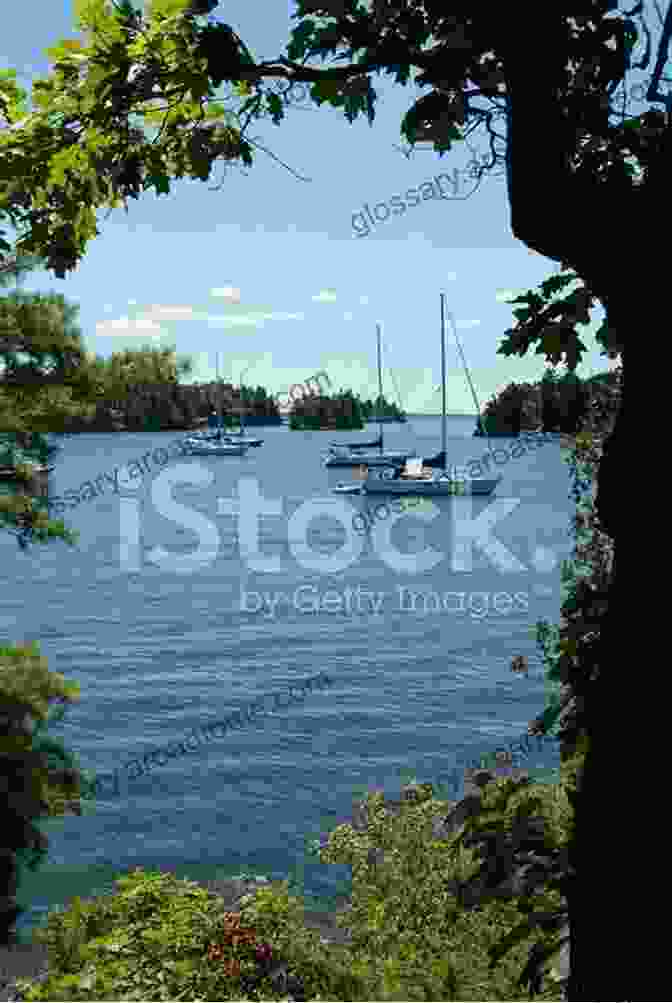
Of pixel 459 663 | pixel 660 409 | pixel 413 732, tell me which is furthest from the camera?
pixel 459 663

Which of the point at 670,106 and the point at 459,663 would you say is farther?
the point at 459,663

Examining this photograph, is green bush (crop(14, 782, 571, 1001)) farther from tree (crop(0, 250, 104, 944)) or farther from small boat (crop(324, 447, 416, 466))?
small boat (crop(324, 447, 416, 466))

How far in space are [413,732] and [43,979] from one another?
14.9 m

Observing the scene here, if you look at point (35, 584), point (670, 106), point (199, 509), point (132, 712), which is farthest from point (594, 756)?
point (199, 509)

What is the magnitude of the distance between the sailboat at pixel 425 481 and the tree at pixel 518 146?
63523 millimetres

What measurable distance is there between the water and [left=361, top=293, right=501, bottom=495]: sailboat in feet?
38.3

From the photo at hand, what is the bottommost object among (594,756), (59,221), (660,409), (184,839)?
(184,839)

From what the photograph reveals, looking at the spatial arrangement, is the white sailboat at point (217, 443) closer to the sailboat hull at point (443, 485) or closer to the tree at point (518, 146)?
the sailboat hull at point (443, 485)

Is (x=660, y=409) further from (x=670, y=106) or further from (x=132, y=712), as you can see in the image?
(x=132, y=712)

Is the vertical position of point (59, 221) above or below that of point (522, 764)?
above

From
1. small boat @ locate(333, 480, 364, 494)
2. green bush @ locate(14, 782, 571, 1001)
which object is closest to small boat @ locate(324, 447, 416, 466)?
small boat @ locate(333, 480, 364, 494)

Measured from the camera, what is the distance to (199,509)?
2972 inches

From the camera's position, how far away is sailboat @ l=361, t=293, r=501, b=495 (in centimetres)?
6981

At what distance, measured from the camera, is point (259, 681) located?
27406 mm
